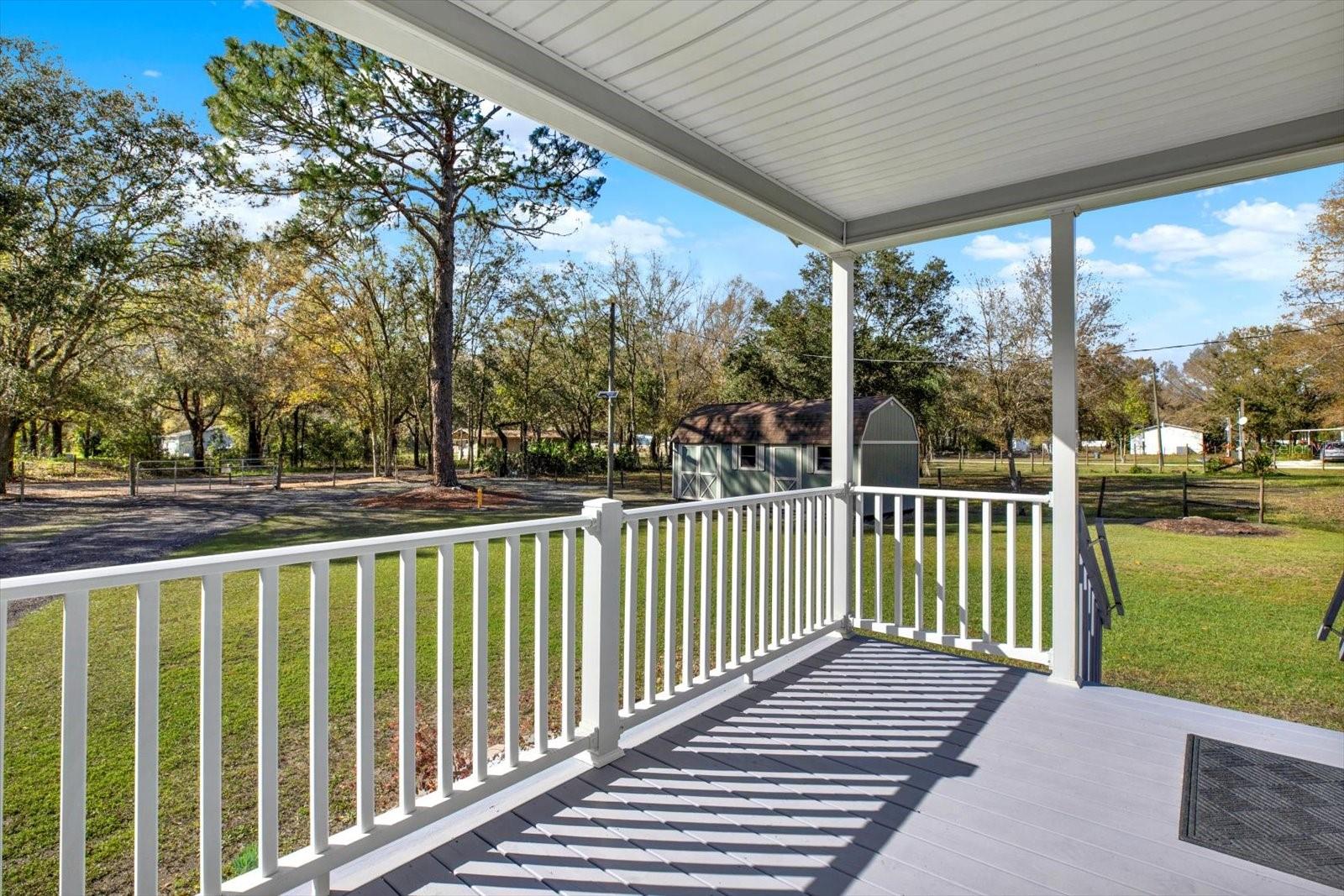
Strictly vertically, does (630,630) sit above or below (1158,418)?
below

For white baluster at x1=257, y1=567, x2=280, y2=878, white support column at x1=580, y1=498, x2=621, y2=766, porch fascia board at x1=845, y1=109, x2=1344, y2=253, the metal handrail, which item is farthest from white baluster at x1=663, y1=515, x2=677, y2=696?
the metal handrail

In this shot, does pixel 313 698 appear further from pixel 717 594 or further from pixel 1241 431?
pixel 1241 431

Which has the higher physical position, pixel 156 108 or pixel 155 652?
pixel 156 108

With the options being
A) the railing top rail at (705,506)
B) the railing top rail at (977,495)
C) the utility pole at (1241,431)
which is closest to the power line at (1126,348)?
the utility pole at (1241,431)

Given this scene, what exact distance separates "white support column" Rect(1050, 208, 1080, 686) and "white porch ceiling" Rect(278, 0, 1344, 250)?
0.39 m

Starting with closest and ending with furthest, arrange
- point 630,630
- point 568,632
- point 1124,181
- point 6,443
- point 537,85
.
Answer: point 537,85 < point 568,632 < point 630,630 < point 1124,181 < point 6,443

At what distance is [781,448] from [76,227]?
14.1m

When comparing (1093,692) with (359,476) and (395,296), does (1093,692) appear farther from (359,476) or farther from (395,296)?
(359,476)

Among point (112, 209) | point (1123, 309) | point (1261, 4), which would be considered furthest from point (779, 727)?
point (112, 209)

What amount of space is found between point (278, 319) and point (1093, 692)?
2145 cm

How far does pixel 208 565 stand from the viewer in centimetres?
124

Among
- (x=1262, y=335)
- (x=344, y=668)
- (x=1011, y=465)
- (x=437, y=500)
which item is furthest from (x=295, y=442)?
(x=1262, y=335)

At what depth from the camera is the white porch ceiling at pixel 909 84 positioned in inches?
66.1

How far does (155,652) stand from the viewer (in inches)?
48.3
